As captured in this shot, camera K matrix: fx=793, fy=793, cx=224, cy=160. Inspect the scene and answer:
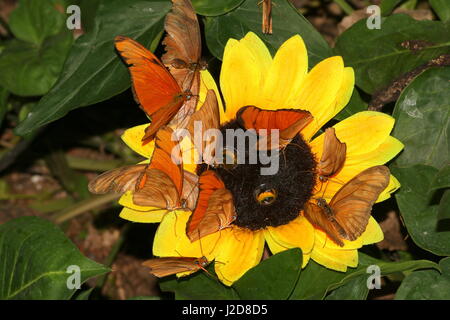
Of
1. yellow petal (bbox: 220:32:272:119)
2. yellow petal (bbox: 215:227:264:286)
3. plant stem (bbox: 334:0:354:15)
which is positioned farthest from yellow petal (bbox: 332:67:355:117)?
plant stem (bbox: 334:0:354:15)

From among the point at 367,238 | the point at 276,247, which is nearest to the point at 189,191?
the point at 276,247

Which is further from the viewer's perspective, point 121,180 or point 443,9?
point 443,9

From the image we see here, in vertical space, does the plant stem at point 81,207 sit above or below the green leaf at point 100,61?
below

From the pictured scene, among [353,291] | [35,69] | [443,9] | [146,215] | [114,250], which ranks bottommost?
[114,250]

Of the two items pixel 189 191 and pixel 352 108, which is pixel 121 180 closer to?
pixel 189 191

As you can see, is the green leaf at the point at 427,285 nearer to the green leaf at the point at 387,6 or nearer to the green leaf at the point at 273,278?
the green leaf at the point at 273,278

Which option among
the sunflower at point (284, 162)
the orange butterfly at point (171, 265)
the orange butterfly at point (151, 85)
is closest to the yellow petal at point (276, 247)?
the sunflower at point (284, 162)
